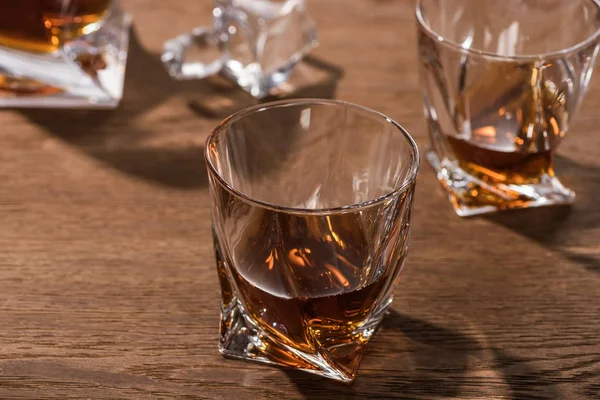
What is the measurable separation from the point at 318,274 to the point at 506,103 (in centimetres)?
21

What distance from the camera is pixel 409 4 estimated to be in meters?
0.89

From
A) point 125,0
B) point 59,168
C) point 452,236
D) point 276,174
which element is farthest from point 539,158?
point 125,0

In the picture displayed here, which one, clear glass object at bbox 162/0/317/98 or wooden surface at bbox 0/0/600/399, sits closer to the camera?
wooden surface at bbox 0/0/600/399

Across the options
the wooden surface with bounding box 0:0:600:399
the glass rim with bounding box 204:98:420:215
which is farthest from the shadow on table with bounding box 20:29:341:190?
the glass rim with bounding box 204:98:420:215

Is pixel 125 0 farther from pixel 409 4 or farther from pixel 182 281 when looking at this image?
pixel 182 281

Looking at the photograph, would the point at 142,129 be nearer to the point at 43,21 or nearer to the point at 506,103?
the point at 43,21

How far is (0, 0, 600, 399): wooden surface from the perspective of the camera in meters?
0.41

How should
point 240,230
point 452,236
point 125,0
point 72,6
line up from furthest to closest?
point 125,0 → point 72,6 → point 452,236 → point 240,230

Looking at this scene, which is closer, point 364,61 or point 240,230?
point 240,230

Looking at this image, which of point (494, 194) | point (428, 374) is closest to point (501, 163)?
point (494, 194)

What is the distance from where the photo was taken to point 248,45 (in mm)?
738

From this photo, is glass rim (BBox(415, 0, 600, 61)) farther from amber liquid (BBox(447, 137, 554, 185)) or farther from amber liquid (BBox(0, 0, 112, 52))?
amber liquid (BBox(0, 0, 112, 52))

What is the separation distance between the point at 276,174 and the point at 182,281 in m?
0.09

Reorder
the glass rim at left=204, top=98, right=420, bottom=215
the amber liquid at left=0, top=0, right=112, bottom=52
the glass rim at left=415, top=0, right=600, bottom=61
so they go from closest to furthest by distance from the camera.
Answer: the glass rim at left=204, top=98, right=420, bottom=215
the glass rim at left=415, top=0, right=600, bottom=61
the amber liquid at left=0, top=0, right=112, bottom=52
